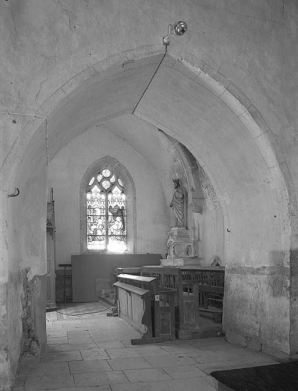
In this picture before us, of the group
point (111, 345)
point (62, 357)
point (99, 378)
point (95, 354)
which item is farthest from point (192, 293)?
point (99, 378)

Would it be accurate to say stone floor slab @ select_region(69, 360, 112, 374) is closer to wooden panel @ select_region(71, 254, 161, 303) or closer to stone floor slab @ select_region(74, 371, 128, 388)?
stone floor slab @ select_region(74, 371, 128, 388)

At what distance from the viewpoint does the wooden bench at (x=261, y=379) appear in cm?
263

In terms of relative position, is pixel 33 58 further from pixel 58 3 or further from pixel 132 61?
pixel 132 61

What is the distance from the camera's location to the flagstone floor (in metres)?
5.11

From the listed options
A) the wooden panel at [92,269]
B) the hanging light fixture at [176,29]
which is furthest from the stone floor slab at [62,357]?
the wooden panel at [92,269]

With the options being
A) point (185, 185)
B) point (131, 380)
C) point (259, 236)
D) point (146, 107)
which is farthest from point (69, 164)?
point (131, 380)

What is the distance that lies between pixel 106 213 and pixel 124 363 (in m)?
10.0

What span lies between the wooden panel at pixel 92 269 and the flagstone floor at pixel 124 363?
18.8ft

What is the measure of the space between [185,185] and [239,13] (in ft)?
25.8

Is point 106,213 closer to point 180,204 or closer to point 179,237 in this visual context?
point 180,204

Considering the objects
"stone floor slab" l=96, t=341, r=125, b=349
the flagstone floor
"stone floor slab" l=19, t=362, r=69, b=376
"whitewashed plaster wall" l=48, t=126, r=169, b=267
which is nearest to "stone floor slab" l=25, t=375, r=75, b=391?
the flagstone floor

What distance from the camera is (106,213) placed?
1586 centimetres

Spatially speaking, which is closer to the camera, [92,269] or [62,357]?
[62,357]

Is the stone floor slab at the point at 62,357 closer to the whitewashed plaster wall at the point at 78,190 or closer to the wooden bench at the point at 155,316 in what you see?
the wooden bench at the point at 155,316
